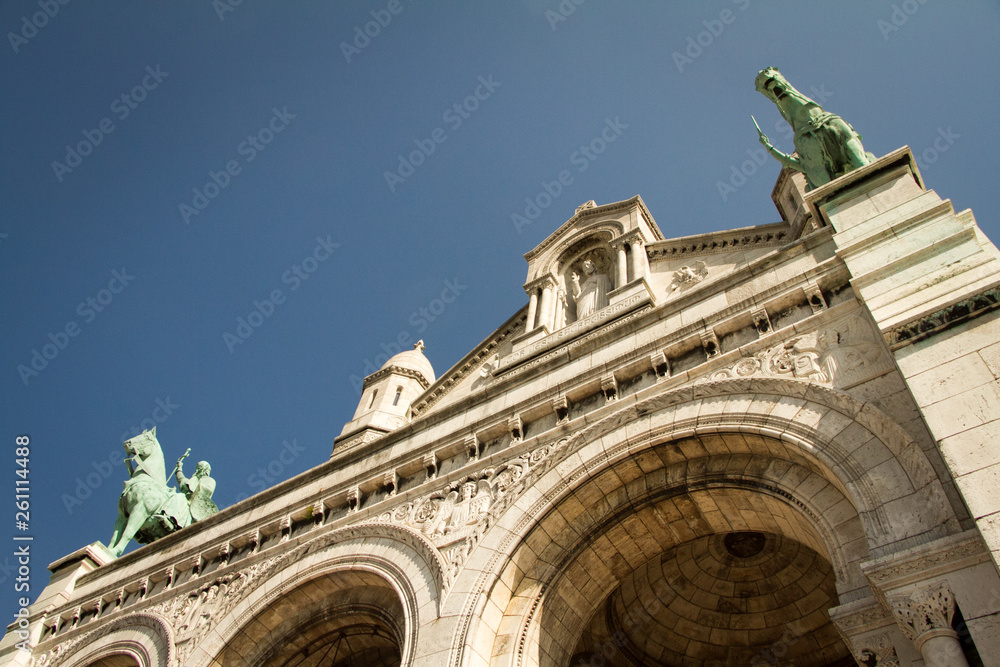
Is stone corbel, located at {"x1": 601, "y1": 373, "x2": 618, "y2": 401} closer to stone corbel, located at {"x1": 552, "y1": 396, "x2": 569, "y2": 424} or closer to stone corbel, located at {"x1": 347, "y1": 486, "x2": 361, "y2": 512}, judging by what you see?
stone corbel, located at {"x1": 552, "y1": 396, "x2": 569, "y2": 424}

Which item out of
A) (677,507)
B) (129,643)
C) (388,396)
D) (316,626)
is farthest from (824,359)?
(388,396)

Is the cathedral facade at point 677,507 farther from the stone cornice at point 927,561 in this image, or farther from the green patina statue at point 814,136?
the green patina statue at point 814,136

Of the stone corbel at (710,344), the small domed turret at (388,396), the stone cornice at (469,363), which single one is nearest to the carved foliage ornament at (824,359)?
the stone corbel at (710,344)

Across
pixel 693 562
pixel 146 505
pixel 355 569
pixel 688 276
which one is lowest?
pixel 355 569

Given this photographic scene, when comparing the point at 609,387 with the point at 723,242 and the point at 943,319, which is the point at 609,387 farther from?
the point at 723,242

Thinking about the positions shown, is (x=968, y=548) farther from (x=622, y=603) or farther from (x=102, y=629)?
(x=102, y=629)

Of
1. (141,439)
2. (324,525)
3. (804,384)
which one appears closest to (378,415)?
(141,439)

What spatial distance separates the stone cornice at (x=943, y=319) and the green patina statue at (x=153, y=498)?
52.7ft

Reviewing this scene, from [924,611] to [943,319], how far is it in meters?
3.19

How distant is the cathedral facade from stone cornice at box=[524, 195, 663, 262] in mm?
3476

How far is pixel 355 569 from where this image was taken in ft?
40.5

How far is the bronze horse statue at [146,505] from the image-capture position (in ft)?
60.1

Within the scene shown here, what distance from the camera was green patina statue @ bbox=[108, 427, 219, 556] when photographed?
1842cm

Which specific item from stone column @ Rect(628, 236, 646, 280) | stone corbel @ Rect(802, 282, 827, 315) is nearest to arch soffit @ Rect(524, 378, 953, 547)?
stone corbel @ Rect(802, 282, 827, 315)
